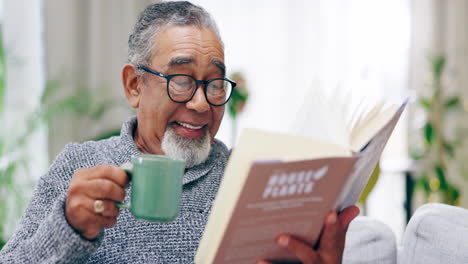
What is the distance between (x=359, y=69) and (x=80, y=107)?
2123 mm

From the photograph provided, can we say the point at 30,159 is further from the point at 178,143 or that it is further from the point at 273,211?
the point at 273,211

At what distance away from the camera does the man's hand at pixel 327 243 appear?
977 millimetres

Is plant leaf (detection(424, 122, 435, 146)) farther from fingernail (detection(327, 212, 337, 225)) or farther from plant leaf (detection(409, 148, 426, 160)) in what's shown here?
fingernail (detection(327, 212, 337, 225))

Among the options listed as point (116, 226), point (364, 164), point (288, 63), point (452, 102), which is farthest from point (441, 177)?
point (364, 164)

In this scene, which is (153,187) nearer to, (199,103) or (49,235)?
(49,235)

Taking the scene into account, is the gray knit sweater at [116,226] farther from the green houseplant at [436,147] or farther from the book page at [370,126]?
the green houseplant at [436,147]

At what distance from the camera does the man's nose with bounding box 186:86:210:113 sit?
1389mm

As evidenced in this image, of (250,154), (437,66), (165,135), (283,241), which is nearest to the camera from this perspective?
(250,154)

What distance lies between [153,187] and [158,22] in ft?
2.10

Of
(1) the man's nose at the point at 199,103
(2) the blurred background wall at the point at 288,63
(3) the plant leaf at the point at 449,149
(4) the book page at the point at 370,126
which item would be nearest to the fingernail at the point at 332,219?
(4) the book page at the point at 370,126

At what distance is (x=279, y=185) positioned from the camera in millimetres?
858

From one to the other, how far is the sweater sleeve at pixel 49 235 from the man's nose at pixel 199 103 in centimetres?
35

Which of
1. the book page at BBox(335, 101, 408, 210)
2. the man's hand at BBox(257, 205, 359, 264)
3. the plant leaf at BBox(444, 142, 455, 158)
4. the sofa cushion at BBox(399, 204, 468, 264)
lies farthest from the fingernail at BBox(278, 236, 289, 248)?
the plant leaf at BBox(444, 142, 455, 158)

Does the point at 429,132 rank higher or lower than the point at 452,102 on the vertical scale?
lower
